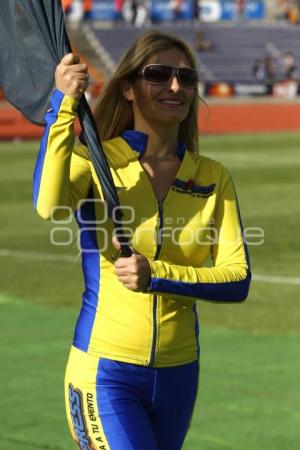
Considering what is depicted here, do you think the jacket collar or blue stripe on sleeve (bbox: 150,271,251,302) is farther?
the jacket collar

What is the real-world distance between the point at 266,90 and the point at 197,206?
1884 inches

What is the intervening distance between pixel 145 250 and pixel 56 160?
54 centimetres

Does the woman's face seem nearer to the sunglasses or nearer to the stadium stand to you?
the sunglasses

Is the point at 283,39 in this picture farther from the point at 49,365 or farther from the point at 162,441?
the point at 162,441

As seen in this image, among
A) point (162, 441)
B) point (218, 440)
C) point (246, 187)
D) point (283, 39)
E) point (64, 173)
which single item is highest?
point (64, 173)

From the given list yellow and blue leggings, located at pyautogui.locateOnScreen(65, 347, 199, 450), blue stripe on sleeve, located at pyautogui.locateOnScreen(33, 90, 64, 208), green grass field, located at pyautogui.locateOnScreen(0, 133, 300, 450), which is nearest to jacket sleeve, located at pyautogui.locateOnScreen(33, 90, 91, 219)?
blue stripe on sleeve, located at pyautogui.locateOnScreen(33, 90, 64, 208)

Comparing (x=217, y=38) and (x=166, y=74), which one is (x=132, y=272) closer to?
(x=166, y=74)

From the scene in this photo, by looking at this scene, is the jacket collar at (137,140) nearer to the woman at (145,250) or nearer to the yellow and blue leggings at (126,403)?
the woman at (145,250)

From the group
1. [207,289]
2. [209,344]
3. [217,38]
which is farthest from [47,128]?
[217,38]

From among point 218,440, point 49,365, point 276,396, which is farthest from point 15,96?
point 49,365

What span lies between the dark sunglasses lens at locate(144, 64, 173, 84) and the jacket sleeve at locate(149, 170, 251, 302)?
0.46 meters

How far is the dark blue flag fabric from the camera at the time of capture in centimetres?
408

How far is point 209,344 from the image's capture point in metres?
9.93

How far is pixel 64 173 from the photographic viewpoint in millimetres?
4195
